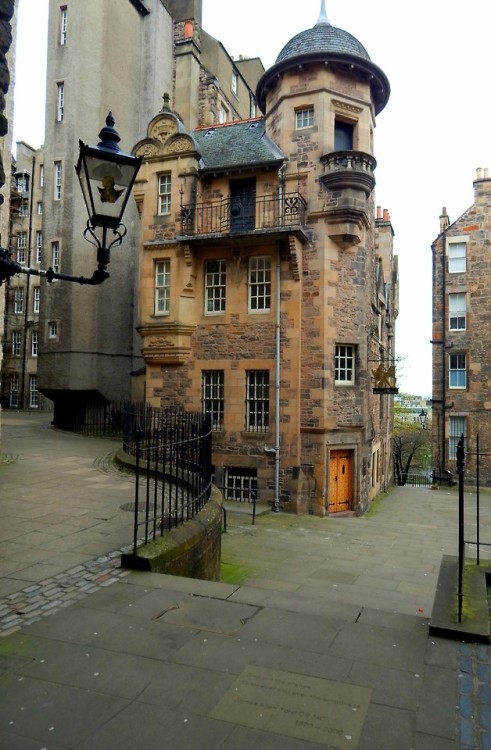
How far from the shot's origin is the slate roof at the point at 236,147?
18.8 m

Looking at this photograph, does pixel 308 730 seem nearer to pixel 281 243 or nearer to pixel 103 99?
pixel 281 243

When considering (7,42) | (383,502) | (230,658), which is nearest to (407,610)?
(230,658)

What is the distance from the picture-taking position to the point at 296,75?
1853 centimetres

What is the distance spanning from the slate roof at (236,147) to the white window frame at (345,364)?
661cm

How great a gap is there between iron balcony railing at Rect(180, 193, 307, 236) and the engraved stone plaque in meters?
16.1

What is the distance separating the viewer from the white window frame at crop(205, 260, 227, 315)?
19.1m

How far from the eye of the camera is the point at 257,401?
18.5 m

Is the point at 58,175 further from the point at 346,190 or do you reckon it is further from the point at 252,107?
the point at 252,107

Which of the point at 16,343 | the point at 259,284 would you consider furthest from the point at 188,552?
the point at 16,343

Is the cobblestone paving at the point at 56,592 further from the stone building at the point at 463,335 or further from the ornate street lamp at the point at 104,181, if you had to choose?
the stone building at the point at 463,335

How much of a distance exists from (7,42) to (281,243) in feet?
47.7

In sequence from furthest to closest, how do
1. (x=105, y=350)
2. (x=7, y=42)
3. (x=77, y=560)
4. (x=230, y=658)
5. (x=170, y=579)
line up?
(x=105, y=350) < (x=77, y=560) < (x=170, y=579) < (x=230, y=658) < (x=7, y=42)

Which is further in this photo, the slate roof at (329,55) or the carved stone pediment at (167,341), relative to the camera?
the carved stone pediment at (167,341)

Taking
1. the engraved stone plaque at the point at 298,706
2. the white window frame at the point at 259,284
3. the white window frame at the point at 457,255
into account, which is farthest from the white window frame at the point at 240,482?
the white window frame at the point at 457,255
